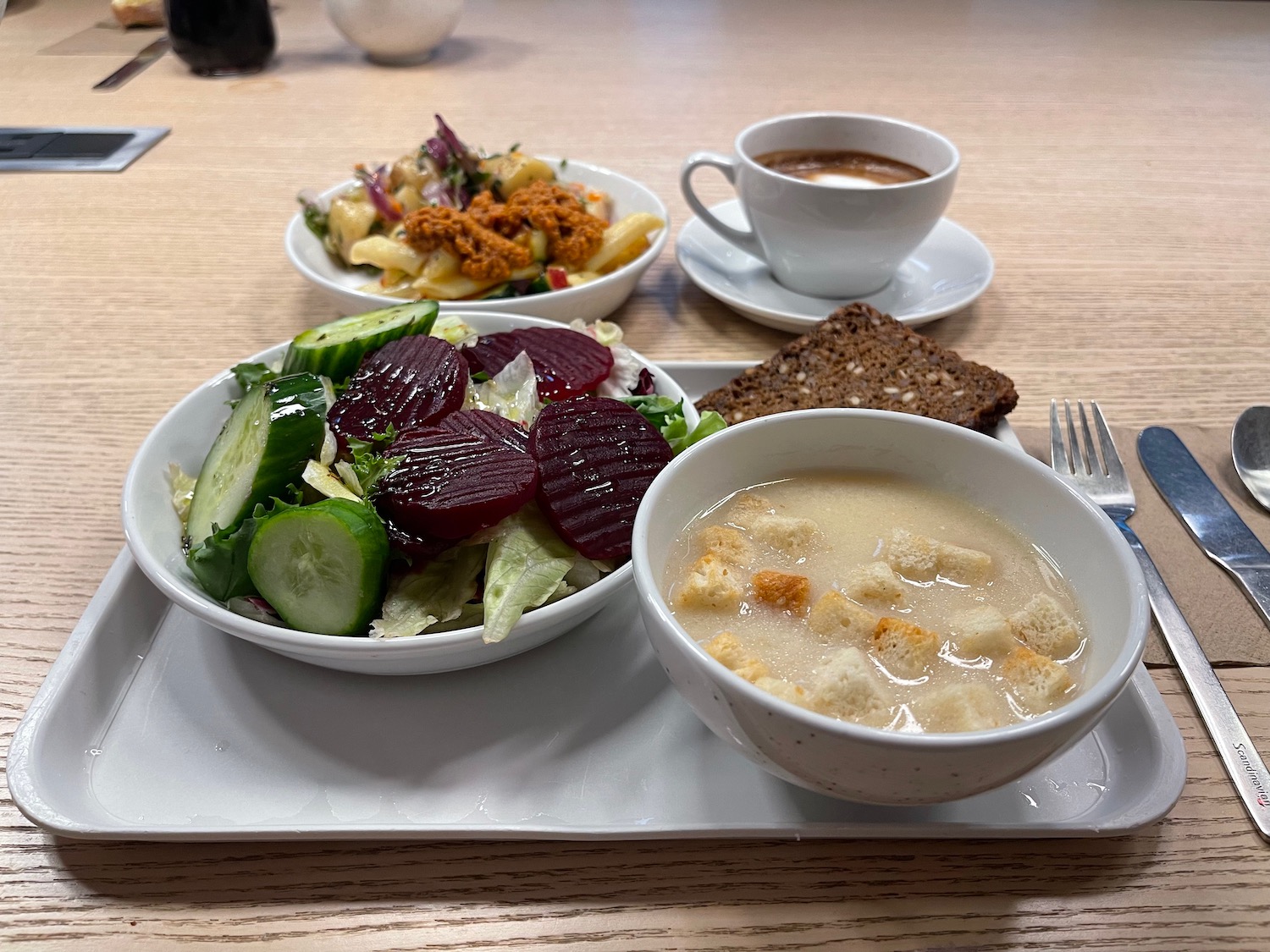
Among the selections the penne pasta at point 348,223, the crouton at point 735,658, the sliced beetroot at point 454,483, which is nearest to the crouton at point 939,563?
the crouton at point 735,658

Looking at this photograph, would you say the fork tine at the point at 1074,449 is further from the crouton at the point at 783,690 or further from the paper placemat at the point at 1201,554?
the crouton at the point at 783,690

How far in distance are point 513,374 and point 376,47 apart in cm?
295

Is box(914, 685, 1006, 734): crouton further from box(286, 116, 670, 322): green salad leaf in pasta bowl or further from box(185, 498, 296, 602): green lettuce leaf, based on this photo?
box(286, 116, 670, 322): green salad leaf in pasta bowl

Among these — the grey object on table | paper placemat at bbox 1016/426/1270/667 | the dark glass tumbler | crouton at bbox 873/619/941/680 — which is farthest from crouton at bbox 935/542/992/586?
the dark glass tumbler

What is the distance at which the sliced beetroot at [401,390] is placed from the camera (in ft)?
4.26

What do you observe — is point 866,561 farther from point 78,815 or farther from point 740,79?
point 740,79

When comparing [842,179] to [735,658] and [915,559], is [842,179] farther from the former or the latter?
[735,658]

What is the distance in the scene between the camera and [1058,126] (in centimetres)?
326

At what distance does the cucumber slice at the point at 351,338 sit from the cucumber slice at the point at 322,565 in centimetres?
39

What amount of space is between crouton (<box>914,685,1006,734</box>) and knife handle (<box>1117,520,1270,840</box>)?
1.04 ft

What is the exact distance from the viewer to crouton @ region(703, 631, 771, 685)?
863 millimetres

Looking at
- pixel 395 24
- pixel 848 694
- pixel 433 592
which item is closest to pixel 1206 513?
pixel 848 694

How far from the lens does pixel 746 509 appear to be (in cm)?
112

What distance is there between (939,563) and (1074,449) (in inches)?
26.6
